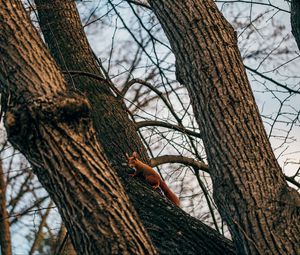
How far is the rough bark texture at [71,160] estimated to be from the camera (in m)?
2.62

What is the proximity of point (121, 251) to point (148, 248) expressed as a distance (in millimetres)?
170

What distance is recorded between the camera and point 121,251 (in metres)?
2.61

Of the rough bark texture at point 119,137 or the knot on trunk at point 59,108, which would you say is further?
the rough bark texture at point 119,137

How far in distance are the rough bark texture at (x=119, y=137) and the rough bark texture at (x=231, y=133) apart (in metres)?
0.34

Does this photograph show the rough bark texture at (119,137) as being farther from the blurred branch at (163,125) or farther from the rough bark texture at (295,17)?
the rough bark texture at (295,17)

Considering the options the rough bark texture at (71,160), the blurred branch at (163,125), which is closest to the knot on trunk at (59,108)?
the rough bark texture at (71,160)

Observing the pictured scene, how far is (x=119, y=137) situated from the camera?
14.5 ft

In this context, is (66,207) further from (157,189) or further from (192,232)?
(157,189)

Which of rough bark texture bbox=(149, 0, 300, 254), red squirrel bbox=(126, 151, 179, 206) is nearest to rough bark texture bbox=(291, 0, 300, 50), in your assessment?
rough bark texture bbox=(149, 0, 300, 254)

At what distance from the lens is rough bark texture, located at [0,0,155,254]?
2.62 meters

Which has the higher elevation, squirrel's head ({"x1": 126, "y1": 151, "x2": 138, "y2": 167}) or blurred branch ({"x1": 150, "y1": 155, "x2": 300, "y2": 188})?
blurred branch ({"x1": 150, "y1": 155, "x2": 300, "y2": 188})

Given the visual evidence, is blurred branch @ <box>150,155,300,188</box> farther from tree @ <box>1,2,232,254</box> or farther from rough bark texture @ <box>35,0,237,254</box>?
tree @ <box>1,2,232,254</box>

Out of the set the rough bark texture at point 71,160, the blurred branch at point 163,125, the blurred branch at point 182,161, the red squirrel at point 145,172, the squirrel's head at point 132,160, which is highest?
the blurred branch at point 163,125

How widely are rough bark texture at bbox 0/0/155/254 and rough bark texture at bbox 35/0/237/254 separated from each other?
70 cm
